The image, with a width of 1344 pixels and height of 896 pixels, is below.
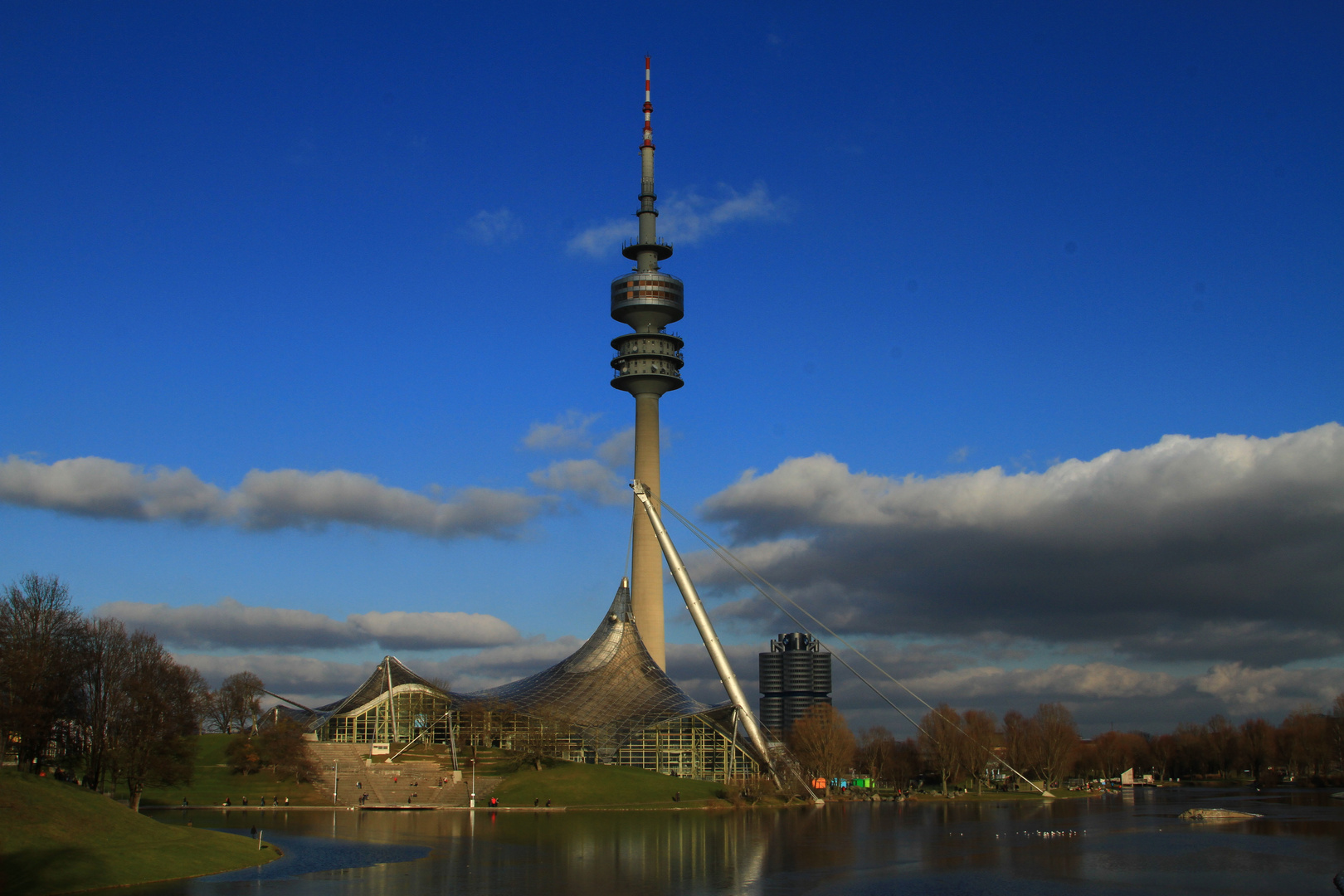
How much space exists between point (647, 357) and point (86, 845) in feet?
322

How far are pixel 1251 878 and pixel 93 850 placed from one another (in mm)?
37693

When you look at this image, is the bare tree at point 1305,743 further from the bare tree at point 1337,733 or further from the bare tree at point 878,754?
the bare tree at point 878,754

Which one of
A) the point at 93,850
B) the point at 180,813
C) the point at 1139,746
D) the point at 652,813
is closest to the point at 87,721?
the point at 180,813

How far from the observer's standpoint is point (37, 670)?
5209 cm

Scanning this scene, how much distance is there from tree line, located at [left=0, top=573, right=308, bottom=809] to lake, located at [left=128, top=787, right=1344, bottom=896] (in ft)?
14.9

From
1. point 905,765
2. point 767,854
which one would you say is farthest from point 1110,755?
point 767,854

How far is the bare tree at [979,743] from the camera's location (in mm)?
105375

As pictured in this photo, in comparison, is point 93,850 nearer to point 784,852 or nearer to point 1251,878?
point 784,852

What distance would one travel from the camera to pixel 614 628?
111625mm

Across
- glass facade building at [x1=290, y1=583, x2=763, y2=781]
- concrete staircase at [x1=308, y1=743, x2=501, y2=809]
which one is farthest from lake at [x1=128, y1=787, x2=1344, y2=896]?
glass facade building at [x1=290, y1=583, x2=763, y2=781]

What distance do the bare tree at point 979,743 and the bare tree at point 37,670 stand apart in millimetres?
73493

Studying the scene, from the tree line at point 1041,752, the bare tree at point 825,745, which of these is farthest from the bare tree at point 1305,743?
the bare tree at point 825,745

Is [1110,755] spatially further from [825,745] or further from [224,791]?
[224,791]

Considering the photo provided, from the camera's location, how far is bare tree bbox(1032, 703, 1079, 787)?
118 m
